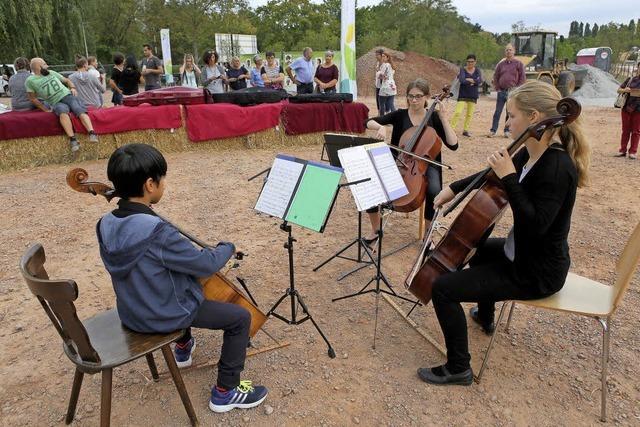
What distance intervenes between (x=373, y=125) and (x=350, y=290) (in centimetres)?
164

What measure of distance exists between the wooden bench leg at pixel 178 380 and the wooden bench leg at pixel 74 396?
17.7 inches

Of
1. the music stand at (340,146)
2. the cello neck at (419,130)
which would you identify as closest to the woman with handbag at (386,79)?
the cello neck at (419,130)

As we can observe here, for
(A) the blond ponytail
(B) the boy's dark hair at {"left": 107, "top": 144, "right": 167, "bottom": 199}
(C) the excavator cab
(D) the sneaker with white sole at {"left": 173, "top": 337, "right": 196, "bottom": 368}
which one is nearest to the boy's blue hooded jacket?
(B) the boy's dark hair at {"left": 107, "top": 144, "right": 167, "bottom": 199}

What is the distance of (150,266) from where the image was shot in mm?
1867

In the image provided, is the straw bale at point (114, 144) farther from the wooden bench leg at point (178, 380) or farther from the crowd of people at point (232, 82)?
the wooden bench leg at point (178, 380)

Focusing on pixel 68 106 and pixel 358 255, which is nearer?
pixel 358 255

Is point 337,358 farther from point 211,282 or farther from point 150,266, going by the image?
point 150,266

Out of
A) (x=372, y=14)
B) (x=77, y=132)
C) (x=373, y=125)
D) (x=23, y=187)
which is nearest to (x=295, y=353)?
(x=373, y=125)

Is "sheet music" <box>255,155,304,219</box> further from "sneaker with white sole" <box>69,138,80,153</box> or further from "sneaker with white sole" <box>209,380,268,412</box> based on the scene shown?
"sneaker with white sole" <box>69,138,80,153</box>

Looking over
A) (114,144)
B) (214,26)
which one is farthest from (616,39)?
(114,144)

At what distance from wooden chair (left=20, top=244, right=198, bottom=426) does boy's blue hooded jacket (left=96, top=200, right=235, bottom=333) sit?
0.24 feet

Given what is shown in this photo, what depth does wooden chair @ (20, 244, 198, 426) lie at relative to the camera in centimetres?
161

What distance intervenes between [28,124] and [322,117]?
4.66m

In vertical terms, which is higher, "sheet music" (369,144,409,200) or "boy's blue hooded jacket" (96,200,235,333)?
"sheet music" (369,144,409,200)
